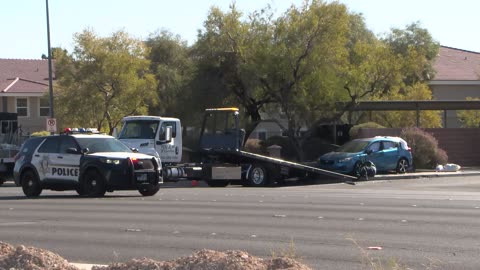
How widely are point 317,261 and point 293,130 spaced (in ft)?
97.8

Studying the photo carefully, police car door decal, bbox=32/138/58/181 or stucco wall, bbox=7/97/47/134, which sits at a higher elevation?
stucco wall, bbox=7/97/47/134

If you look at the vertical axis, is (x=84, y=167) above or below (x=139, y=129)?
below

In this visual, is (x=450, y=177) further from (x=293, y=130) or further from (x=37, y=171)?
(x=37, y=171)

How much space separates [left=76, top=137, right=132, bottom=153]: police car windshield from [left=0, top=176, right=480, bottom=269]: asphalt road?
4.40ft

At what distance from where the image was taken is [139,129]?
99.5 ft

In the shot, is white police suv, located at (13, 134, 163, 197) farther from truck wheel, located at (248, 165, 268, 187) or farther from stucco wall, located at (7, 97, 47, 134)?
stucco wall, located at (7, 97, 47, 134)

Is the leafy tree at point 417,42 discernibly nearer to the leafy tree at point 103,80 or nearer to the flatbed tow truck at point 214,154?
the leafy tree at point 103,80

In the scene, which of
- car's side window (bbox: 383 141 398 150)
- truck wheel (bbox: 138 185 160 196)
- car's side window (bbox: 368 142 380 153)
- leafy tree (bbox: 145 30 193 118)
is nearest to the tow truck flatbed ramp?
car's side window (bbox: 368 142 380 153)

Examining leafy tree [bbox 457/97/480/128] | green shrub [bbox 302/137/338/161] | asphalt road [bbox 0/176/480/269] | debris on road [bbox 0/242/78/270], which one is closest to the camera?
debris on road [bbox 0/242/78/270]

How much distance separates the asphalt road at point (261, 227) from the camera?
12.4m

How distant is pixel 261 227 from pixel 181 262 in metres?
6.47

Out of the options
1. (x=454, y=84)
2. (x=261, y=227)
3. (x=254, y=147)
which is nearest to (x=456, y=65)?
(x=454, y=84)

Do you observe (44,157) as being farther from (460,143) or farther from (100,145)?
(460,143)

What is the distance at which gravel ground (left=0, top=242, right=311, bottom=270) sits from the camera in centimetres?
895
